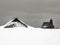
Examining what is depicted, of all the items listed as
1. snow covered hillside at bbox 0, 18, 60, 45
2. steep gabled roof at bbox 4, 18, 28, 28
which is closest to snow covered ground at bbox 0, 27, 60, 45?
snow covered hillside at bbox 0, 18, 60, 45

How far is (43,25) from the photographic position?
52.6 meters

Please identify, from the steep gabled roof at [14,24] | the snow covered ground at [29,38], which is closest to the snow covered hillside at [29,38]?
the snow covered ground at [29,38]

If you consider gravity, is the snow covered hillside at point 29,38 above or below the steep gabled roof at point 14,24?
below

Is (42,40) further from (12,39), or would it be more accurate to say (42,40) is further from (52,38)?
(12,39)

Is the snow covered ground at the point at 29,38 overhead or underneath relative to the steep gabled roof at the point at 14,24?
underneath

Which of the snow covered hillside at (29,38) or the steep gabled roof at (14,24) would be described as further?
the steep gabled roof at (14,24)

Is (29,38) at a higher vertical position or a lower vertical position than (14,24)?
lower

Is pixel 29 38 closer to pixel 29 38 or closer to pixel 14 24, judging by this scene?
pixel 29 38

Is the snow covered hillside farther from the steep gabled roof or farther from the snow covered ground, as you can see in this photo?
the steep gabled roof

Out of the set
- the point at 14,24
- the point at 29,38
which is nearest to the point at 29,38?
the point at 29,38

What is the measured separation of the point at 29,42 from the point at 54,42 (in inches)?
43.3

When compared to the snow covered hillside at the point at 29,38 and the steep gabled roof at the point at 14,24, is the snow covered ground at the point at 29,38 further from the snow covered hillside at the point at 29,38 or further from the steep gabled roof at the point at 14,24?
the steep gabled roof at the point at 14,24

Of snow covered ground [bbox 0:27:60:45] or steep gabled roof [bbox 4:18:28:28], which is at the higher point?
steep gabled roof [bbox 4:18:28:28]

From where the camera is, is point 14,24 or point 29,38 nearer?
point 29,38
